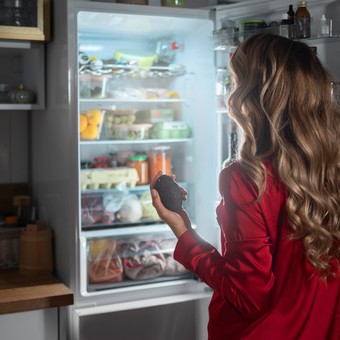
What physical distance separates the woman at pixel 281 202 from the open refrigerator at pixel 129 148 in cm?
87

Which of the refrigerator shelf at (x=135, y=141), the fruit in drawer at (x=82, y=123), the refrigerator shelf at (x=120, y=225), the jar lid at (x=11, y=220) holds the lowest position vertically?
the refrigerator shelf at (x=120, y=225)

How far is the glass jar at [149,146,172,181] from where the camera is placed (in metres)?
3.10

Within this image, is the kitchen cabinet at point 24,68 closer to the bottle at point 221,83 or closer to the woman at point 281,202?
the bottle at point 221,83

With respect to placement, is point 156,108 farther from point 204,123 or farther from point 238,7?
point 238,7

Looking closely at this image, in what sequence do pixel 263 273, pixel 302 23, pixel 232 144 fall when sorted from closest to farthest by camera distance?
pixel 263 273 < pixel 302 23 < pixel 232 144

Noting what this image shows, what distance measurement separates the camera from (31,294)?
254 cm

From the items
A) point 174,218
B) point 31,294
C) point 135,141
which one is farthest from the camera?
point 135,141

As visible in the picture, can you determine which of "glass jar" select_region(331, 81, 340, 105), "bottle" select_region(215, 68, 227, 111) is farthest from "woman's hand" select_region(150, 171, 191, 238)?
"bottle" select_region(215, 68, 227, 111)

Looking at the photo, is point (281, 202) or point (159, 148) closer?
point (281, 202)

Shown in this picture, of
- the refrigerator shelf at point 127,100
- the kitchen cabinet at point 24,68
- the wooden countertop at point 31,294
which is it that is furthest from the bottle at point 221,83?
the wooden countertop at point 31,294

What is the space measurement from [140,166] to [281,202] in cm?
149

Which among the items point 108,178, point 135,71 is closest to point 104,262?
point 108,178

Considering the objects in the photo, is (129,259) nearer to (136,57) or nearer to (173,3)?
(136,57)

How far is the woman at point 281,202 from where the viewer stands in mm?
1629
